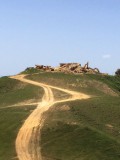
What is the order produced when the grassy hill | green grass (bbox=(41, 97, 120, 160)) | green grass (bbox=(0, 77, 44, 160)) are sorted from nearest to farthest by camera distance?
green grass (bbox=(41, 97, 120, 160))
the grassy hill
green grass (bbox=(0, 77, 44, 160))

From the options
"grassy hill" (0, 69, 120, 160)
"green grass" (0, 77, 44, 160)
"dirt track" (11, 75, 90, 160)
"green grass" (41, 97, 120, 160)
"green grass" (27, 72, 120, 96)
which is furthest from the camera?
"green grass" (27, 72, 120, 96)

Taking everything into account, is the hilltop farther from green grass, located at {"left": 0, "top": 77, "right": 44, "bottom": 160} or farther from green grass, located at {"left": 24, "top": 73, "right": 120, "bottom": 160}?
green grass, located at {"left": 24, "top": 73, "right": 120, "bottom": 160}

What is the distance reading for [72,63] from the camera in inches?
4596

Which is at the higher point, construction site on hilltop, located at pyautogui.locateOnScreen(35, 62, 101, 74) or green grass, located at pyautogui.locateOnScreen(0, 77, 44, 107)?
construction site on hilltop, located at pyautogui.locateOnScreen(35, 62, 101, 74)

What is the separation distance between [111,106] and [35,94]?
74.9 ft

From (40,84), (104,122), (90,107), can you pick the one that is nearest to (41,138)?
(104,122)

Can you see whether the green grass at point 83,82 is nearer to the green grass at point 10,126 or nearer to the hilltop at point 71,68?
the hilltop at point 71,68

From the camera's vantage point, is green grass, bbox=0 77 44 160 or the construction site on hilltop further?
the construction site on hilltop

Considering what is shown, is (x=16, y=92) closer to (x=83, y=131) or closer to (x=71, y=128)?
(x=71, y=128)

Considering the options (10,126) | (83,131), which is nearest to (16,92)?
(10,126)

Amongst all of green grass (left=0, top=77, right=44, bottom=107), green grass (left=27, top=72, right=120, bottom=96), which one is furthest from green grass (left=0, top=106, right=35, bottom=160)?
green grass (left=27, top=72, right=120, bottom=96)

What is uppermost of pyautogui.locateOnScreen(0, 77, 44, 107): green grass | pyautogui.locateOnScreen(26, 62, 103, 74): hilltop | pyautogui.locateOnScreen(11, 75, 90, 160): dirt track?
pyautogui.locateOnScreen(26, 62, 103, 74): hilltop

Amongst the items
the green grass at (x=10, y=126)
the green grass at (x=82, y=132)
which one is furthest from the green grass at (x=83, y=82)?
the green grass at (x=10, y=126)

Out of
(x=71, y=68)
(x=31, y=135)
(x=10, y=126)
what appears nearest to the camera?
(x=31, y=135)
